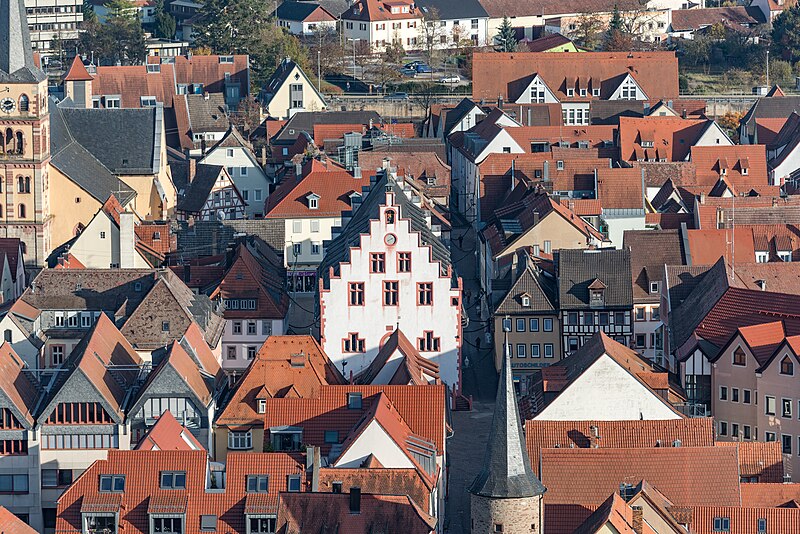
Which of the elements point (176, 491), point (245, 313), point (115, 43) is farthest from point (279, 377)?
point (115, 43)

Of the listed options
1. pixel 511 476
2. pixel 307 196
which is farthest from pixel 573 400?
pixel 307 196

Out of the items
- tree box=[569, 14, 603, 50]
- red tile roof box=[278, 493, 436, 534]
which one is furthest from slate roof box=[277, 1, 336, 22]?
red tile roof box=[278, 493, 436, 534]

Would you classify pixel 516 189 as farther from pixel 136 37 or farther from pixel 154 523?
pixel 136 37

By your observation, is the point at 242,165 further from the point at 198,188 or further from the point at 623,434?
the point at 623,434

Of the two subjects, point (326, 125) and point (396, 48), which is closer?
point (326, 125)

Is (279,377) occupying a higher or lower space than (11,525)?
higher

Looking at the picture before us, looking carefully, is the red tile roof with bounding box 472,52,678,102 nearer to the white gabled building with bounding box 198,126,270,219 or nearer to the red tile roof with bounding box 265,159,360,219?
the white gabled building with bounding box 198,126,270,219

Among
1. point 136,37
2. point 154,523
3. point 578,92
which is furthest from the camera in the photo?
point 136,37
